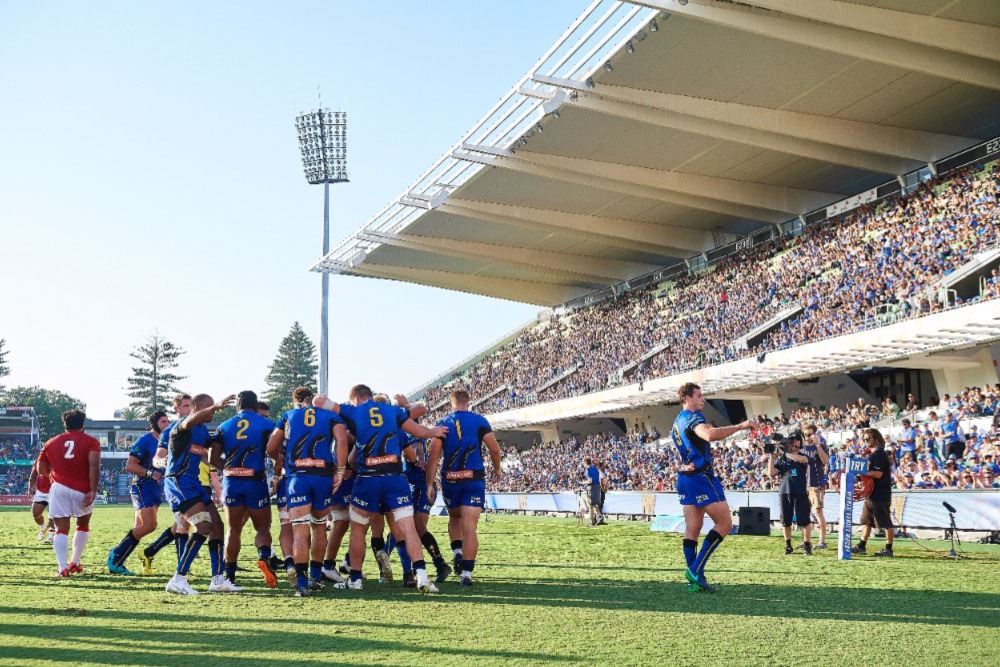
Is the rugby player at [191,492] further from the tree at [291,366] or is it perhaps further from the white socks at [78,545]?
the tree at [291,366]

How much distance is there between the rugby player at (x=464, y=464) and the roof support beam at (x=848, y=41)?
1666cm

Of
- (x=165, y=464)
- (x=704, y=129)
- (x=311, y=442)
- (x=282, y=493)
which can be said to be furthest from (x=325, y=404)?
(x=704, y=129)

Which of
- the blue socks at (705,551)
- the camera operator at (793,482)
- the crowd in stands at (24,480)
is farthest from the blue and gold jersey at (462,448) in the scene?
the crowd in stands at (24,480)

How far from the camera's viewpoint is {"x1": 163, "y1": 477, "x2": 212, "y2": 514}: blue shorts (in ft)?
34.6

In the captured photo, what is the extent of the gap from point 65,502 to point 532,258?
39.4m

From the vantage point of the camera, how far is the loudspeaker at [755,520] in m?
20.3

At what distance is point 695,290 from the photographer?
44625 mm

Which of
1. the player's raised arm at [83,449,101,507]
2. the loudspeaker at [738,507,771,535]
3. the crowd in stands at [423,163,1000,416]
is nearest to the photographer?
the player's raised arm at [83,449,101,507]

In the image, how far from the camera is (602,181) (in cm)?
3791

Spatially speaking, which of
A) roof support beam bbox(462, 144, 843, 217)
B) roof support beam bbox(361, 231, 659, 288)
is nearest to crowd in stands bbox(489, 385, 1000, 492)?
roof support beam bbox(361, 231, 659, 288)

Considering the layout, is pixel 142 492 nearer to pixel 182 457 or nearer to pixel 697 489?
pixel 182 457

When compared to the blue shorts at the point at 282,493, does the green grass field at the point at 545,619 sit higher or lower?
lower

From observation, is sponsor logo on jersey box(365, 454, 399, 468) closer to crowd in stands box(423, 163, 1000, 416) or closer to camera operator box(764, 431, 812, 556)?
camera operator box(764, 431, 812, 556)

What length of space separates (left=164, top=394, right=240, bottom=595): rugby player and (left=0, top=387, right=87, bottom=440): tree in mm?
106334
